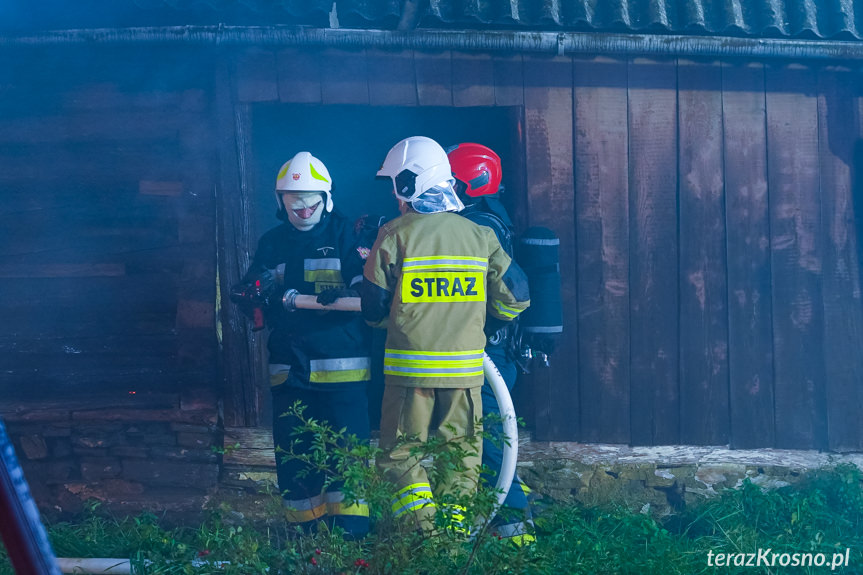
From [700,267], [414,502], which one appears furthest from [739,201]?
[414,502]

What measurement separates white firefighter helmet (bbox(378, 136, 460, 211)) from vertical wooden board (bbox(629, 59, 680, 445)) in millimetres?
1565

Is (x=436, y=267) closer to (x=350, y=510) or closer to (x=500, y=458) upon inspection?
(x=500, y=458)

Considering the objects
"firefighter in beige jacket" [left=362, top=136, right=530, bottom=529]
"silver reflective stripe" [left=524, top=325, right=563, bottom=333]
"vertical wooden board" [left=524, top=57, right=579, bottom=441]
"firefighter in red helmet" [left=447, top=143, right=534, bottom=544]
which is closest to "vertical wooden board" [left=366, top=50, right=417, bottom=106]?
"firefighter in red helmet" [left=447, top=143, right=534, bottom=544]

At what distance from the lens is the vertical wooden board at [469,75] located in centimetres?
500

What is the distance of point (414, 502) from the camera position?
3.78 meters

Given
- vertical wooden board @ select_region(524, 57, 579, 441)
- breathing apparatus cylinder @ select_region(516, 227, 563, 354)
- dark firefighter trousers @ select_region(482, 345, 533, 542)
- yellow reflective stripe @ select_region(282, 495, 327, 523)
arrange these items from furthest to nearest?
vertical wooden board @ select_region(524, 57, 579, 441) → breathing apparatus cylinder @ select_region(516, 227, 563, 354) → yellow reflective stripe @ select_region(282, 495, 327, 523) → dark firefighter trousers @ select_region(482, 345, 533, 542)

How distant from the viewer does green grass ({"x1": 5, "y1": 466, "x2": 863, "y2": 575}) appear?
312cm

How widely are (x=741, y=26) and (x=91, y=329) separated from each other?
4513 millimetres

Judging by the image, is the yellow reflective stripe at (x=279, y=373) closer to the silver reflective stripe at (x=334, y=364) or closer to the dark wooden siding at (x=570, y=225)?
the silver reflective stripe at (x=334, y=364)

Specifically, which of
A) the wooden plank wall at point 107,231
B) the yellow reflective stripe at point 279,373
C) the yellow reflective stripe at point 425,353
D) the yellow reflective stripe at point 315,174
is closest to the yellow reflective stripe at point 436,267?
the yellow reflective stripe at point 425,353

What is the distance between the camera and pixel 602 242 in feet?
16.7

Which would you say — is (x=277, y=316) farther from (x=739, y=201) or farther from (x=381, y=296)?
(x=739, y=201)

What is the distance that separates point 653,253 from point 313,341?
7.51 feet

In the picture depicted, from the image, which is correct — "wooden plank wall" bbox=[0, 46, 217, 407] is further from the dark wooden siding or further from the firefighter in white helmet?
the firefighter in white helmet
